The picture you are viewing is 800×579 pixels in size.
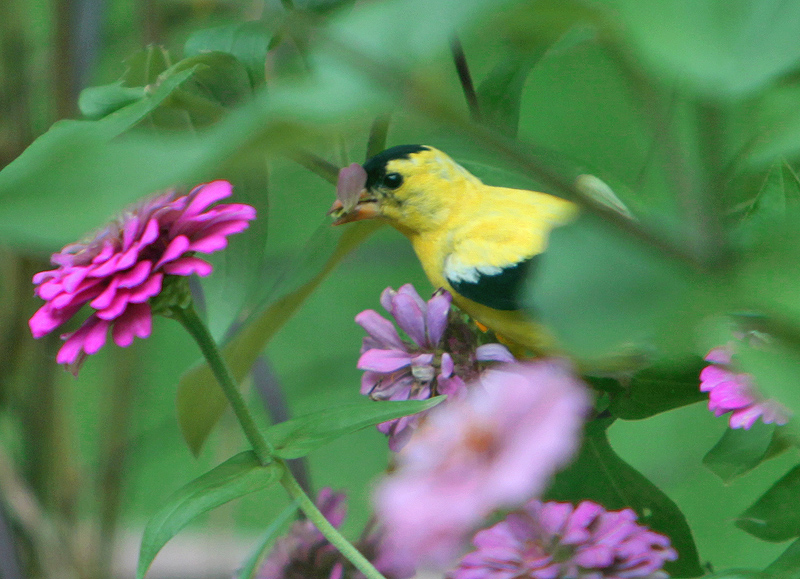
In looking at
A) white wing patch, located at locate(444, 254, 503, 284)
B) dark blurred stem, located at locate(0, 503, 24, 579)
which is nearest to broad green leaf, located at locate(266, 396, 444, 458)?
white wing patch, located at locate(444, 254, 503, 284)

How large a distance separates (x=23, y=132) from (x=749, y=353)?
57 cm

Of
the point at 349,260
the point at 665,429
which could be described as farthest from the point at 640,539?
the point at 665,429

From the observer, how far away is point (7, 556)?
0.48m

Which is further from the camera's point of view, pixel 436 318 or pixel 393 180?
pixel 393 180

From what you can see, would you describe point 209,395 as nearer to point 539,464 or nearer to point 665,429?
point 539,464

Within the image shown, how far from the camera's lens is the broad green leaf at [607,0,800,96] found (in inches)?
2.5

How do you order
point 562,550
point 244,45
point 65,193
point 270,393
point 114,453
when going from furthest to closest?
1. point 114,453
2. point 270,393
3. point 244,45
4. point 562,550
5. point 65,193

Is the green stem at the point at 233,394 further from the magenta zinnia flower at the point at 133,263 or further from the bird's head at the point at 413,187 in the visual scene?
the bird's head at the point at 413,187

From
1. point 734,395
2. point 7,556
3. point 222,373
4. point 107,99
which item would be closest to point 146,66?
point 107,99

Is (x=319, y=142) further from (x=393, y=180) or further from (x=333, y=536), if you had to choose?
(x=393, y=180)

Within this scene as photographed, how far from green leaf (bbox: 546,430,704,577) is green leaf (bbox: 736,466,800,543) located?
0.04 m

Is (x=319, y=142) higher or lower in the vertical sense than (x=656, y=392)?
higher

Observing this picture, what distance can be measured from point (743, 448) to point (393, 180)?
203mm

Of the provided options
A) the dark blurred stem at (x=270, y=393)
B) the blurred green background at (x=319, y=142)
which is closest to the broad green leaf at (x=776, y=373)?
the blurred green background at (x=319, y=142)
